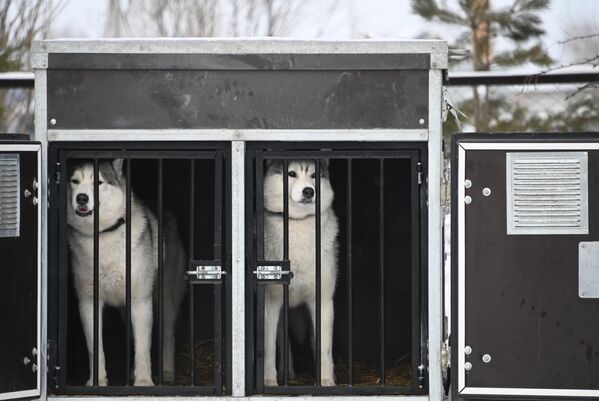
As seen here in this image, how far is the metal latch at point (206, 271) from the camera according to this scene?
5.29 meters

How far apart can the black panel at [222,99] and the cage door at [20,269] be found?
0.31 metres

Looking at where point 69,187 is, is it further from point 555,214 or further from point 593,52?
point 593,52

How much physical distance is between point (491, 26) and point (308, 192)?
30.9 ft

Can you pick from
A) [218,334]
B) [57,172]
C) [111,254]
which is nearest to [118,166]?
[111,254]

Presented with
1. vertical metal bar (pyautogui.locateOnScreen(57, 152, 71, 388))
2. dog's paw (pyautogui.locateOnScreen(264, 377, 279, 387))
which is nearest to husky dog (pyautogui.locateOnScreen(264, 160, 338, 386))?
dog's paw (pyautogui.locateOnScreen(264, 377, 279, 387))

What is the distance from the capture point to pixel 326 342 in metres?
5.80

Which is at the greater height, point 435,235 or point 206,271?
point 435,235

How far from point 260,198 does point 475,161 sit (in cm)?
109

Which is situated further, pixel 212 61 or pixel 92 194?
pixel 92 194

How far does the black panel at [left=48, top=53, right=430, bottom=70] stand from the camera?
5215 millimetres

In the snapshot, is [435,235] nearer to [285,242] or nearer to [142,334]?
[285,242]

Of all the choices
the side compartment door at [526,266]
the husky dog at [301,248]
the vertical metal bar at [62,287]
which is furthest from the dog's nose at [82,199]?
the side compartment door at [526,266]

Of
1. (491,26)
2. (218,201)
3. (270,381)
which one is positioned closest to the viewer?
(218,201)

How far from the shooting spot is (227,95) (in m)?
5.23
